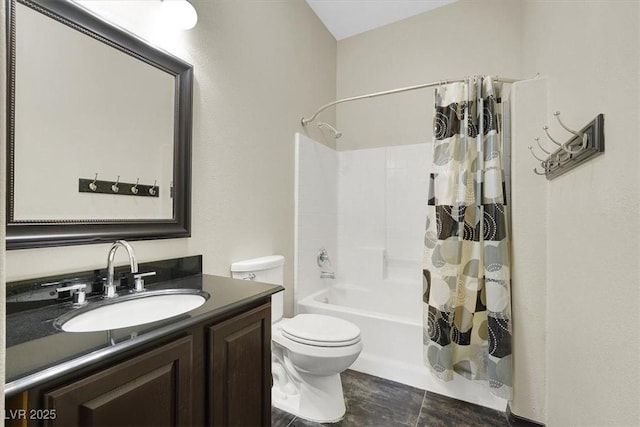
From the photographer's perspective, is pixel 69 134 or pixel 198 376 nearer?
pixel 198 376

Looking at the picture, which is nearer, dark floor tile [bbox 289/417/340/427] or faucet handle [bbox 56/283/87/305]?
faucet handle [bbox 56/283/87/305]

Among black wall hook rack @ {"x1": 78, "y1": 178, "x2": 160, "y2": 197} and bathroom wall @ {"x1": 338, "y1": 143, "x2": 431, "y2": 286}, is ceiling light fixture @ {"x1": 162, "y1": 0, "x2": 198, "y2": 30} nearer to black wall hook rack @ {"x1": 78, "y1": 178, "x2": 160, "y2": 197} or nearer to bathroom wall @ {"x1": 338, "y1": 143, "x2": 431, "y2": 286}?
black wall hook rack @ {"x1": 78, "y1": 178, "x2": 160, "y2": 197}

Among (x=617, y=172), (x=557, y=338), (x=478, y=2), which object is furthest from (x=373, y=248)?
(x=478, y=2)

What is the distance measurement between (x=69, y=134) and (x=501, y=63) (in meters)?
2.86

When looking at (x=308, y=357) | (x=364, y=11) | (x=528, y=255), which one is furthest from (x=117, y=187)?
(x=364, y=11)

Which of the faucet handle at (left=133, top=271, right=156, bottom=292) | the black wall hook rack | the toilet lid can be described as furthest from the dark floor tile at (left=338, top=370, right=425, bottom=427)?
the black wall hook rack

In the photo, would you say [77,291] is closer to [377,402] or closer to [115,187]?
[115,187]

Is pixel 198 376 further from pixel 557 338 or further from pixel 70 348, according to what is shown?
pixel 557 338

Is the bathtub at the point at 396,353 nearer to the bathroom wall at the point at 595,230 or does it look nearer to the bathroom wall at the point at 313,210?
the bathroom wall at the point at 313,210

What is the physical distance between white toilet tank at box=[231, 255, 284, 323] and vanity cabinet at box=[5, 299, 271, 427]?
0.61m

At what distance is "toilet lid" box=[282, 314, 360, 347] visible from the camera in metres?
1.53

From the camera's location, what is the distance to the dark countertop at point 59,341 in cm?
55

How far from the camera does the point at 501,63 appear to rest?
94.3 inches

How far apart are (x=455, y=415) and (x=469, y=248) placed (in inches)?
37.5
